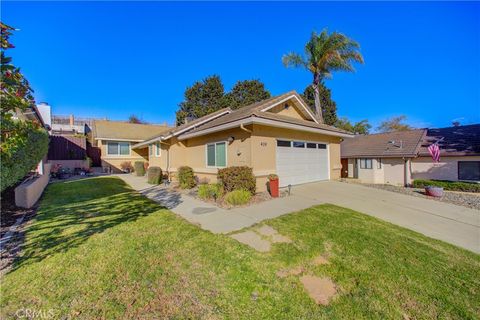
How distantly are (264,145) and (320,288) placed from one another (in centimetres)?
677

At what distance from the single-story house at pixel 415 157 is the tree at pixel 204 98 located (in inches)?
733

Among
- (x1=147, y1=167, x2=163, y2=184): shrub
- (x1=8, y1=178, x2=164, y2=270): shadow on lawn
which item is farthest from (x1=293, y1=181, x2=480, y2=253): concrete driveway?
(x1=147, y1=167, x2=163, y2=184): shrub

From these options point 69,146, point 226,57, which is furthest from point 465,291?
point 69,146

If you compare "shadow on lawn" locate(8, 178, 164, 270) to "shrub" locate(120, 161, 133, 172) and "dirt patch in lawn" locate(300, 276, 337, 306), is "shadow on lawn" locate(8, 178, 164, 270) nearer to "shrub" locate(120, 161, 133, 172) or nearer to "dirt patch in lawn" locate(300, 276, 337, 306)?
"dirt patch in lawn" locate(300, 276, 337, 306)

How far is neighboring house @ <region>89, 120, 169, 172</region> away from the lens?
20.9 meters

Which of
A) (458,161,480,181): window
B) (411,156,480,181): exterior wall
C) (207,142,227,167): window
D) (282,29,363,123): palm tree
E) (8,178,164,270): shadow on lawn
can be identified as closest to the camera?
(8,178,164,270): shadow on lawn

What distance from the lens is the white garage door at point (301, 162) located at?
1044 cm

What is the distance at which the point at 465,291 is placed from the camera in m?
3.28

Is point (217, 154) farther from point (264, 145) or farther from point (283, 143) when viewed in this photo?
point (283, 143)

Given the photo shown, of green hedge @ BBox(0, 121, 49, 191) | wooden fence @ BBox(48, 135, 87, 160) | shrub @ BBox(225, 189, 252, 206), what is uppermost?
wooden fence @ BBox(48, 135, 87, 160)

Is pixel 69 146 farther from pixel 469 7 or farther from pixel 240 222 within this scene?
pixel 469 7

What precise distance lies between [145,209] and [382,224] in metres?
7.25

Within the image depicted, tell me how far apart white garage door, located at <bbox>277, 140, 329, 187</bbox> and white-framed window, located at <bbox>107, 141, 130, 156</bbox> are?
60.9 feet

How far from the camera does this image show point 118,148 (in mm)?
21969
